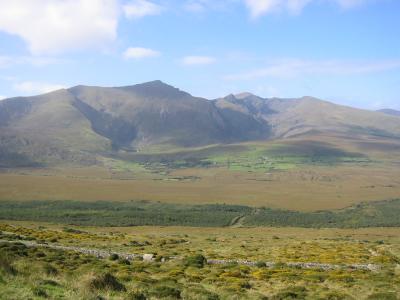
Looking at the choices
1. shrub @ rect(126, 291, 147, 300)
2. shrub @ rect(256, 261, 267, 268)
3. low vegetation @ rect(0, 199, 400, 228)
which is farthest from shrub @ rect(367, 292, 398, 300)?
low vegetation @ rect(0, 199, 400, 228)

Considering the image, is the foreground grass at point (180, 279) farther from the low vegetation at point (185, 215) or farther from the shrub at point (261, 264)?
the low vegetation at point (185, 215)

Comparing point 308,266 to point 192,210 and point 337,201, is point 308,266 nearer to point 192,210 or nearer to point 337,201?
point 192,210

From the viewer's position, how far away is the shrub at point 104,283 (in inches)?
706

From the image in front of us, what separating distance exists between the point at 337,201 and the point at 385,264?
135 m

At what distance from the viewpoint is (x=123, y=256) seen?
38.8 meters

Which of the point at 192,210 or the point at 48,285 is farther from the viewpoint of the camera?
the point at 192,210

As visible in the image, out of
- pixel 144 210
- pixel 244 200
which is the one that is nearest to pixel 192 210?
pixel 144 210

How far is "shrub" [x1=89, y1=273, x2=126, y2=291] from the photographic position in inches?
706

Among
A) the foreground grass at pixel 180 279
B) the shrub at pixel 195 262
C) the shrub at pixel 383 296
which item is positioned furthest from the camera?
the shrub at pixel 195 262

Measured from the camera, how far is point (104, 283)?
18.4 meters

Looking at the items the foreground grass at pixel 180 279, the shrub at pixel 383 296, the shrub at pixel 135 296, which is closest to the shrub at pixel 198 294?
the foreground grass at pixel 180 279

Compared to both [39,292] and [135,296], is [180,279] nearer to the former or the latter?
[135,296]

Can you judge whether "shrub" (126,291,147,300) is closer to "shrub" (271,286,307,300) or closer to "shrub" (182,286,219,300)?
"shrub" (182,286,219,300)

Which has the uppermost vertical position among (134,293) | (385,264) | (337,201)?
(134,293)
